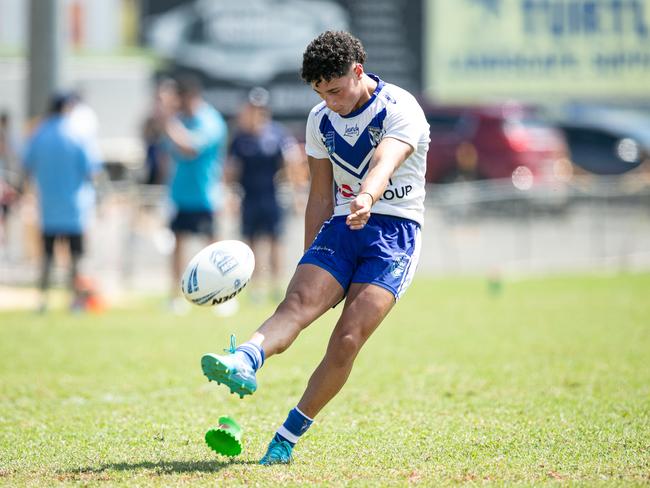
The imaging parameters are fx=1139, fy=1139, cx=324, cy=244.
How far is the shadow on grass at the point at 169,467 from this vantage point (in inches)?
227

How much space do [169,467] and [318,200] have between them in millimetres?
1655

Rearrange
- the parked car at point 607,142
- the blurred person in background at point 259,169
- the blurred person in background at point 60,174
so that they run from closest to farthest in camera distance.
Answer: the blurred person in background at point 60,174, the blurred person in background at point 259,169, the parked car at point 607,142

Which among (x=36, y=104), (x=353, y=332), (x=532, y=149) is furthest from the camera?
(x=532, y=149)

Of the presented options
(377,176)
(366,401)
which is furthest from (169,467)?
(366,401)

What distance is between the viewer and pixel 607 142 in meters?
27.3

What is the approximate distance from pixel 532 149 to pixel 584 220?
735 cm

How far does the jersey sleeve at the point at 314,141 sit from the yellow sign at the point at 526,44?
26.2 metres

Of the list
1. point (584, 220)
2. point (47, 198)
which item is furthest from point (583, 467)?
point (584, 220)

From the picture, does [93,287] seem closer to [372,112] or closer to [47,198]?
[47,198]

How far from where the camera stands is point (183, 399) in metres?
8.17

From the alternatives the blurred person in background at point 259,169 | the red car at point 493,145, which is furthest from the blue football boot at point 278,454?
the red car at point 493,145

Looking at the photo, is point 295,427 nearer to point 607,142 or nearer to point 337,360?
point 337,360

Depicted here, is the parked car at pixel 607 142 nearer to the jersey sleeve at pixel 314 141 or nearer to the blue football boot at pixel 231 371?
the jersey sleeve at pixel 314 141

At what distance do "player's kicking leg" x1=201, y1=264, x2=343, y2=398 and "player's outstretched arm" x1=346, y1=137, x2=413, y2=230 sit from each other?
0.47 meters
